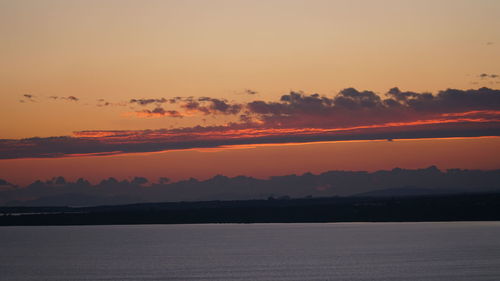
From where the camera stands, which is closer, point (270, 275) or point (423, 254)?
point (270, 275)

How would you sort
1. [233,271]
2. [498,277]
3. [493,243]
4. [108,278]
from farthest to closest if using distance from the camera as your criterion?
1. [493,243]
2. [233,271]
3. [108,278]
4. [498,277]

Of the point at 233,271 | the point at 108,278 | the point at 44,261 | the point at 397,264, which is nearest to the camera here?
the point at 108,278

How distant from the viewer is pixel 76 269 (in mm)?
110375

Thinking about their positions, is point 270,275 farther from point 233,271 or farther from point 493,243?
point 493,243

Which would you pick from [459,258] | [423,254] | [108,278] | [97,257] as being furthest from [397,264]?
[97,257]

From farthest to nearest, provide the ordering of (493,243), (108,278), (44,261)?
(493,243)
(44,261)
(108,278)

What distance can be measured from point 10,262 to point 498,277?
78514 millimetres

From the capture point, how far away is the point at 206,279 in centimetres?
9125

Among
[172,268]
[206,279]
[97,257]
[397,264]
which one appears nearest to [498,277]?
[397,264]

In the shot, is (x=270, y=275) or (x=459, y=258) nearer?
(x=270, y=275)

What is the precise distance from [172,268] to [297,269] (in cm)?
1714

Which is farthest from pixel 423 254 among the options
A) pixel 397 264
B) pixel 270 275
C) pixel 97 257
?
pixel 97 257

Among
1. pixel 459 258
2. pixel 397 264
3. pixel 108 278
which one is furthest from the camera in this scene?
pixel 459 258

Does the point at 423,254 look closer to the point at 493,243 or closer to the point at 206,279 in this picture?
the point at 493,243
